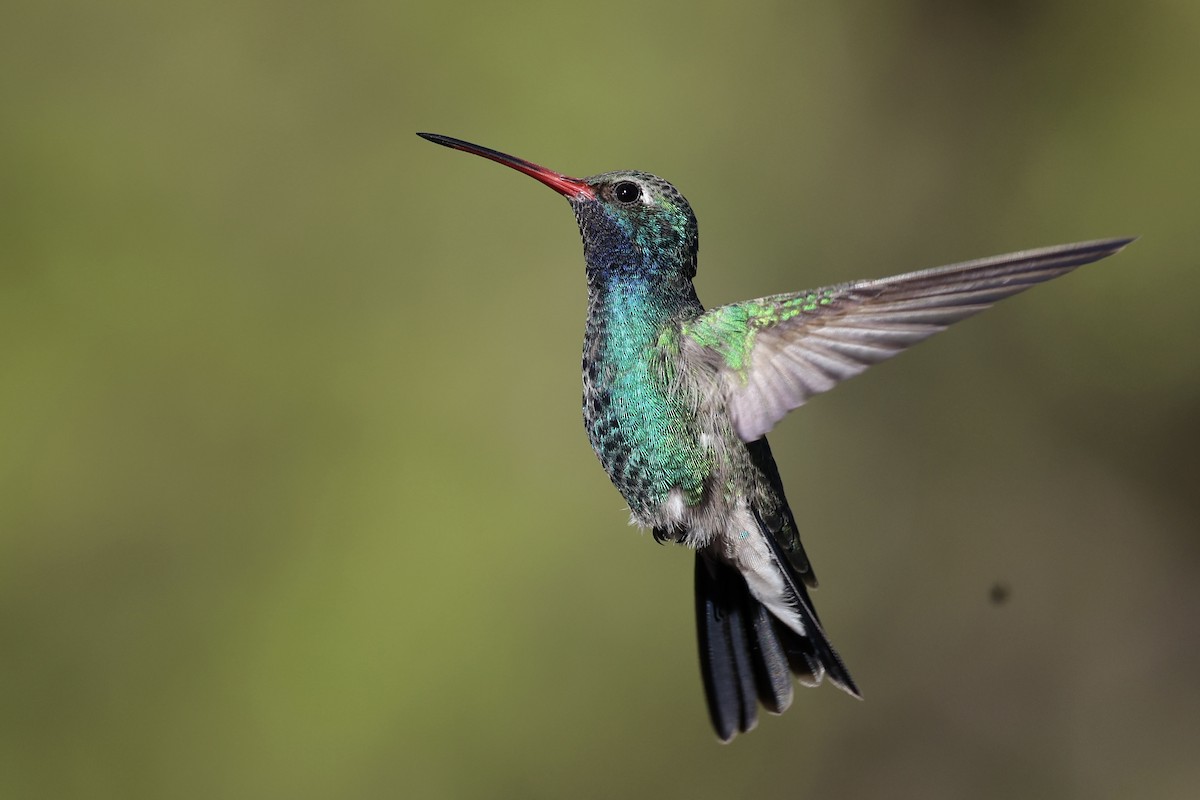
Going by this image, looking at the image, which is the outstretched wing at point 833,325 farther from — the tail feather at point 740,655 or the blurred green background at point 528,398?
the blurred green background at point 528,398

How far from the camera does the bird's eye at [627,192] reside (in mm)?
1762

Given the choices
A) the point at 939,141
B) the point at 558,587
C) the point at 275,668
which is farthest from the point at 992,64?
the point at 275,668

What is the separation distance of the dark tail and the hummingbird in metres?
0.10

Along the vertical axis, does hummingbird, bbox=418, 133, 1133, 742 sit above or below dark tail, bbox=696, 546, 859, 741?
above

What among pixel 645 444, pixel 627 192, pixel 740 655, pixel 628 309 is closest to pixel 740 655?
pixel 740 655

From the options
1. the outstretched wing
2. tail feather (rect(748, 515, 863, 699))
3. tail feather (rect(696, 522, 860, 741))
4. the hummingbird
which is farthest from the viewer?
tail feather (rect(696, 522, 860, 741))

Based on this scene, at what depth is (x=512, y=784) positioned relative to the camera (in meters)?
3.67

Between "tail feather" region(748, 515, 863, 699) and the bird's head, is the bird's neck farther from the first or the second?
"tail feather" region(748, 515, 863, 699)

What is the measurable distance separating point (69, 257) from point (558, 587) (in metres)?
1.89

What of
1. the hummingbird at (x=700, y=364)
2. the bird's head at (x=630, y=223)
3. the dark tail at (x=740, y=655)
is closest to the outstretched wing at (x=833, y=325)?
the hummingbird at (x=700, y=364)

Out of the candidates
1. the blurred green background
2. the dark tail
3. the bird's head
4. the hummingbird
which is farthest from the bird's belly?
the blurred green background

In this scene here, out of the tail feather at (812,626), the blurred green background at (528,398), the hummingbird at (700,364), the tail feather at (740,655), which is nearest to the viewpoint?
the hummingbird at (700,364)

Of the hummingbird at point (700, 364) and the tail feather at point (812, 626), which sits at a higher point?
the hummingbird at point (700, 364)

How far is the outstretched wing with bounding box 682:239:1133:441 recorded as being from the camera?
1304mm
